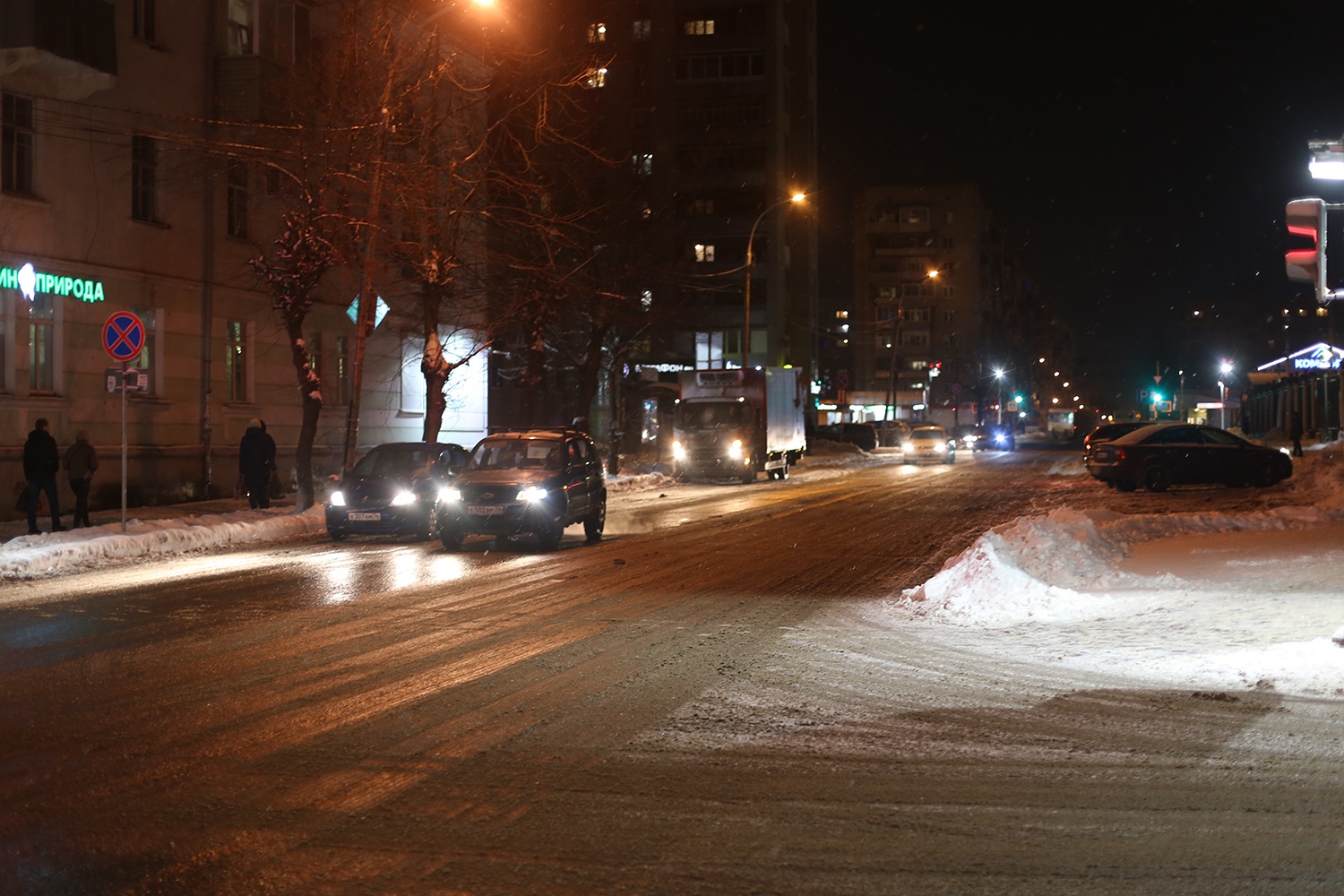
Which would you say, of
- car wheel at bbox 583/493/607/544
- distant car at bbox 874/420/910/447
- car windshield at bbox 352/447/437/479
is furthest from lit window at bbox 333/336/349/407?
distant car at bbox 874/420/910/447

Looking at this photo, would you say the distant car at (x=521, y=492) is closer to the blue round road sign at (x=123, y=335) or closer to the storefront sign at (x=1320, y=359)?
the blue round road sign at (x=123, y=335)

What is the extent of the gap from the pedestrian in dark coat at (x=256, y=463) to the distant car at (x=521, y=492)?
7.53 metres

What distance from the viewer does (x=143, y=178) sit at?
2747 centimetres

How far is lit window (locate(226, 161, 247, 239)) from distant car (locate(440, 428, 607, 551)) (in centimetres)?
1358

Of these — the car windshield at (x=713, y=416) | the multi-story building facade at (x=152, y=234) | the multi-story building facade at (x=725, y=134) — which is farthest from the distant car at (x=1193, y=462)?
the multi-story building facade at (x=725, y=134)

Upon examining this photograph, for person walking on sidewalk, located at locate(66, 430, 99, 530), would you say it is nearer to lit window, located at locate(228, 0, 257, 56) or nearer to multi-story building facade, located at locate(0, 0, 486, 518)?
multi-story building facade, located at locate(0, 0, 486, 518)

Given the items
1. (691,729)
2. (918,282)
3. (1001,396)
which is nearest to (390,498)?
(691,729)

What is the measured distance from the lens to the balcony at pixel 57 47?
2122cm

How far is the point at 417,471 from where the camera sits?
72.3ft

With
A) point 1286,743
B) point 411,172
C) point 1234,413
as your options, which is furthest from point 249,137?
point 1234,413

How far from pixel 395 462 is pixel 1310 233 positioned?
15744 millimetres

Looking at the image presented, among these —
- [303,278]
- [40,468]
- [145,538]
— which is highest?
[303,278]

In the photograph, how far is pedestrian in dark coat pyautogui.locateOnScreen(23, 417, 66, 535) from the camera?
20.2 metres

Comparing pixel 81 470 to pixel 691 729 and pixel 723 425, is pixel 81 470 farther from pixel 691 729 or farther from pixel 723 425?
pixel 723 425
